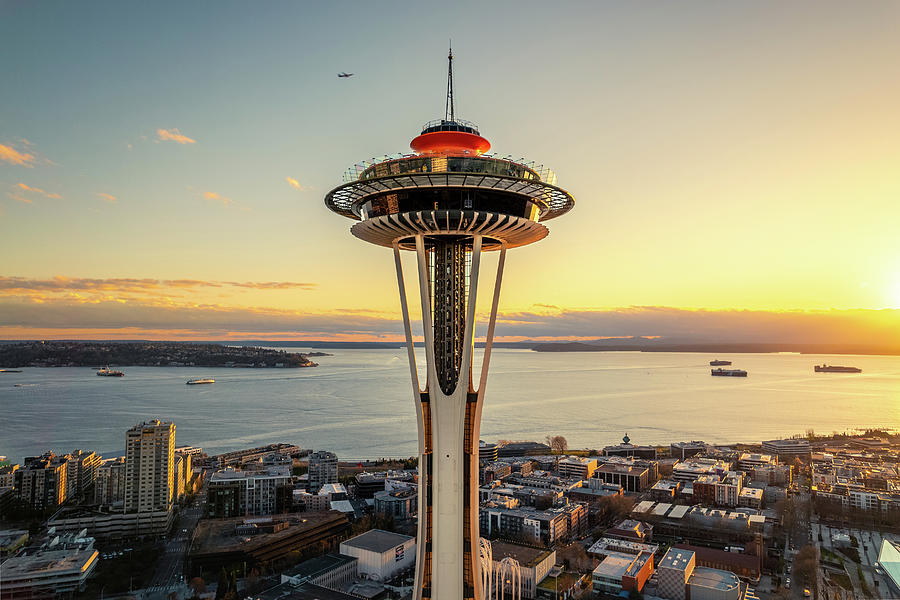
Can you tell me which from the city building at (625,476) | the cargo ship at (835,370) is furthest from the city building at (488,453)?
the cargo ship at (835,370)

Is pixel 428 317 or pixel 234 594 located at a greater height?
pixel 428 317

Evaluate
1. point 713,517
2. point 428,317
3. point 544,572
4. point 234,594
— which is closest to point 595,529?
point 713,517

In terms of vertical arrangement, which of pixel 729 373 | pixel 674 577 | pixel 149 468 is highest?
pixel 149 468

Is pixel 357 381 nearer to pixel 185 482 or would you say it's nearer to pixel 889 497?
pixel 185 482

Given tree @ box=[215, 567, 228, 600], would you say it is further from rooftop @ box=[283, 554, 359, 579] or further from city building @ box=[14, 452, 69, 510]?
city building @ box=[14, 452, 69, 510]

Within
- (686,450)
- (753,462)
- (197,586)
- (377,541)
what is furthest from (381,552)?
(686,450)

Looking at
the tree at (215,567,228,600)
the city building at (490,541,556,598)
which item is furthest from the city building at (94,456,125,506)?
the city building at (490,541,556,598)

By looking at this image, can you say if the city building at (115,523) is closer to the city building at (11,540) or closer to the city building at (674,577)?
the city building at (11,540)

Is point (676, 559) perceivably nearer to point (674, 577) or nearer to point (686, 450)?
point (674, 577)
